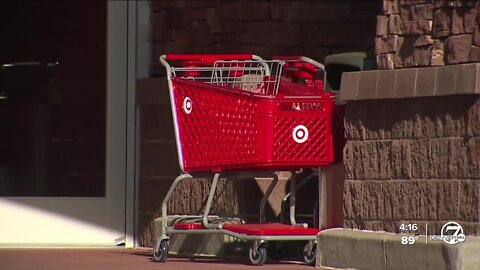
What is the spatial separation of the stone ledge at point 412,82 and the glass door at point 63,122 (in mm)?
2864

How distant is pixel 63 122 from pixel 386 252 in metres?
3.68

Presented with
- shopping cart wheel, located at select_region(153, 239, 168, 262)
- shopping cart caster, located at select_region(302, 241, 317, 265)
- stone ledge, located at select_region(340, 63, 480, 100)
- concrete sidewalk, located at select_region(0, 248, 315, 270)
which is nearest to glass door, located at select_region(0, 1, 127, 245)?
concrete sidewalk, located at select_region(0, 248, 315, 270)

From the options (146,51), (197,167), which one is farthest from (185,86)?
(146,51)

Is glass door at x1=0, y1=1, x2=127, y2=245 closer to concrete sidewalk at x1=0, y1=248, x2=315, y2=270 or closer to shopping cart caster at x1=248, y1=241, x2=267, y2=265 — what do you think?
concrete sidewalk at x1=0, y1=248, x2=315, y2=270

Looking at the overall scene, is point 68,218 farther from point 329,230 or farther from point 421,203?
point 421,203

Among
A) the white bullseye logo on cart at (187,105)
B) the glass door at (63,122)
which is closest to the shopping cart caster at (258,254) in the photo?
the white bullseye logo on cart at (187,105)

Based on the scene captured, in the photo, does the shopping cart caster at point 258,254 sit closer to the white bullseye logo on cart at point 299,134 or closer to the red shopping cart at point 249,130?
the red shopping cart at point 249,130

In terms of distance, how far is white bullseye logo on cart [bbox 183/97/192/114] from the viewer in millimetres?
8719

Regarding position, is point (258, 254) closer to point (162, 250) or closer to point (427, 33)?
point (162, 250)

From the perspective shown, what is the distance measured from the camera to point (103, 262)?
897 cm

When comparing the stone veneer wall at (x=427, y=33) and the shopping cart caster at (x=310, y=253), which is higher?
the stone veneer wall at (x=427, y=33)

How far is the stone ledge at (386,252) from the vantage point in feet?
23.8

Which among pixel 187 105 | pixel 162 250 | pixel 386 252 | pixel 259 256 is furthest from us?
pixel 162 250

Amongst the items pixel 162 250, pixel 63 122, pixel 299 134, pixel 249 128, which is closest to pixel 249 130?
pixel 249 128
